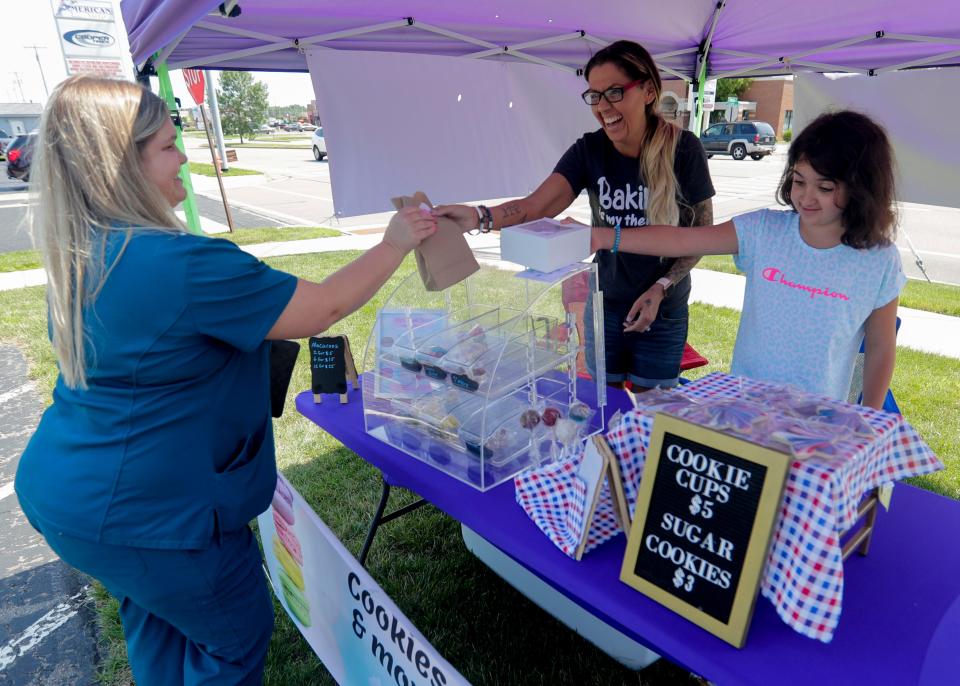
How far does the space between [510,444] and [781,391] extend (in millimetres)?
649

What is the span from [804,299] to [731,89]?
39.1m

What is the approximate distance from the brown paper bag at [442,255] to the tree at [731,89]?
37687 millimetres

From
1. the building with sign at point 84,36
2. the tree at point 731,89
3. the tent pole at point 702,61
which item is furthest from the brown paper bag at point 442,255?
the tree at point 731,89

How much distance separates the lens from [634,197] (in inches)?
86.4

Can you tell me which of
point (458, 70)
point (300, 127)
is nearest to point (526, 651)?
point (458, 70)

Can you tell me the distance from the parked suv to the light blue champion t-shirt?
940 inches

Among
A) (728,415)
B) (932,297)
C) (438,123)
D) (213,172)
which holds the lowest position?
(932,297)

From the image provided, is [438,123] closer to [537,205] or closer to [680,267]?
[537,205]

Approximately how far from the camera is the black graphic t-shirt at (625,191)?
217cm

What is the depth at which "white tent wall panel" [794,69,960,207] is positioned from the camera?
388 centimetres

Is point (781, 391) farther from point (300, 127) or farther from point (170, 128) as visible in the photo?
point (300, 127)

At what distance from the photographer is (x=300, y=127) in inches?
2657

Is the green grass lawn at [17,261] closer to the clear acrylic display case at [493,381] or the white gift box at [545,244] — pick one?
the clear acrylic display case at [493,381]

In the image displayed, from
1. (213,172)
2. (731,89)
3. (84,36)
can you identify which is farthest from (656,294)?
(731,89)
